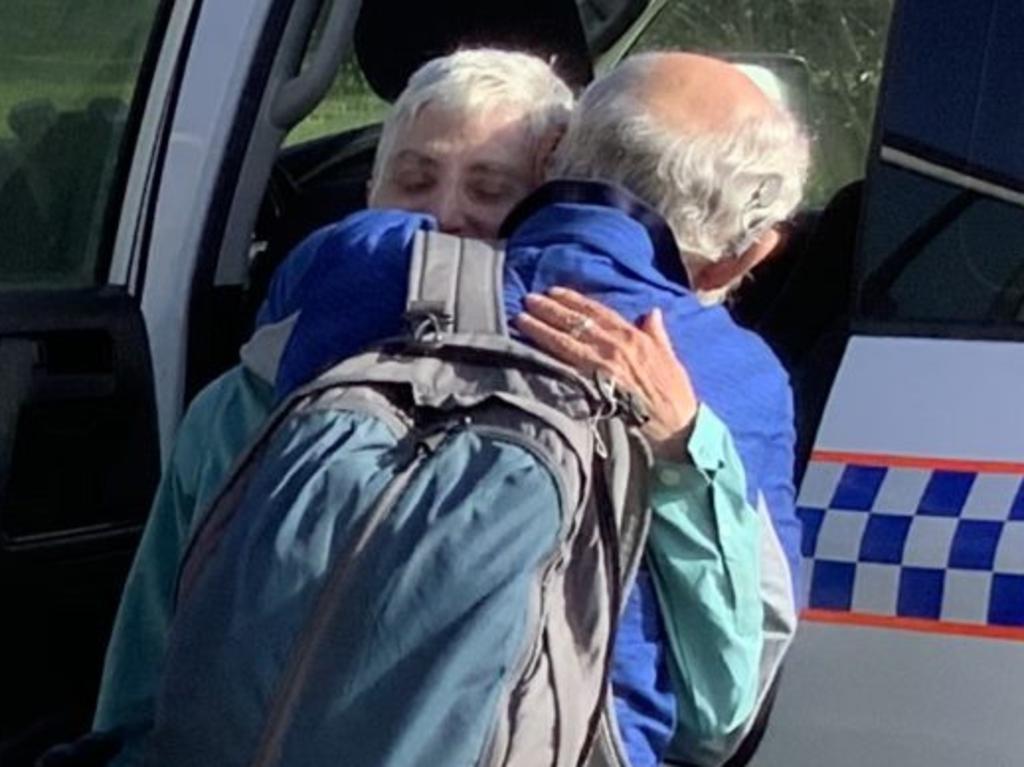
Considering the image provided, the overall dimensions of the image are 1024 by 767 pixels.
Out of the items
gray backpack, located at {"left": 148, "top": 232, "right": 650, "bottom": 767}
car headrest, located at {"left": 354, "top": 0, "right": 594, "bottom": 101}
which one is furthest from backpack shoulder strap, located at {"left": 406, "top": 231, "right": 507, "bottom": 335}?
car headrest, located at {"left": 354, "top": 0, "right": 594, "bottom": 101}

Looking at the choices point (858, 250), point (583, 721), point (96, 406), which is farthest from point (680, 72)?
point (96, 406)

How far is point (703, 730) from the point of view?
211cm

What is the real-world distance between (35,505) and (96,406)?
13 centimetres

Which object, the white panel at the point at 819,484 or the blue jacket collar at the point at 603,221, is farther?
the white panel at the point at 819,484

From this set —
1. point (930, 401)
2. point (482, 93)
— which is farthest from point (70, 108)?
point (930, 401)

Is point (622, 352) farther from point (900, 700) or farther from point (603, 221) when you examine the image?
point (900, 700)

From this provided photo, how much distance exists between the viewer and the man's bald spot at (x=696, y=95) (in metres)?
2.13

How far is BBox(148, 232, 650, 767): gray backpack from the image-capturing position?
191 centimetres

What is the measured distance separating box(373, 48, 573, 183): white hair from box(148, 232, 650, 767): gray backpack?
1.14 feet

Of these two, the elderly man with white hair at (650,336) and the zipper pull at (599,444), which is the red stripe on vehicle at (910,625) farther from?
the zipper pull at (599,444)

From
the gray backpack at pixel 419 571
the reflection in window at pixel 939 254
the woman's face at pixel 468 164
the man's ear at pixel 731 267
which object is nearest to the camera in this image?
the gray backpack at pixel 419 571

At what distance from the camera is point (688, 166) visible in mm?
2117

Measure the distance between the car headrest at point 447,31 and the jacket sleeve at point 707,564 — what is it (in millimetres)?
1369

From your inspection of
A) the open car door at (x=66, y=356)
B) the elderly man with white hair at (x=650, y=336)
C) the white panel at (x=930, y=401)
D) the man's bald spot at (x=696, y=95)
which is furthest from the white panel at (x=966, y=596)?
the open car door at (x=66, y=356)
